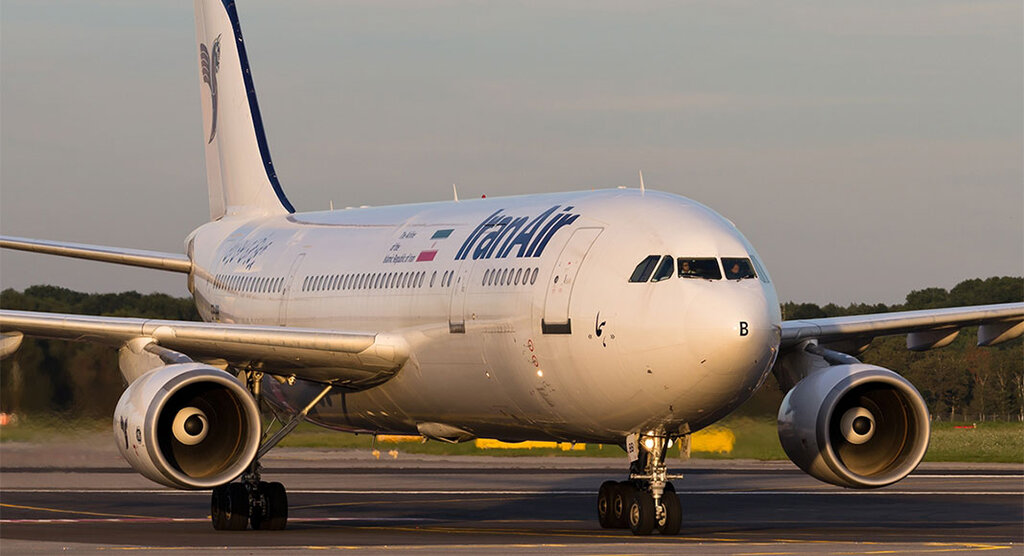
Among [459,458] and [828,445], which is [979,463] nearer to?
[459,458]

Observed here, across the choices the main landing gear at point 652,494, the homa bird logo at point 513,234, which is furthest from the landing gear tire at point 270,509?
the main landing gear at point 652,494

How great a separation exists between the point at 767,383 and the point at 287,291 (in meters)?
10.5

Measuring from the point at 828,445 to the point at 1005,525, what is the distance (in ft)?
14.7

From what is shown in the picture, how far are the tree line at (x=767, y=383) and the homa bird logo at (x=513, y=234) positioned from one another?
10913mm

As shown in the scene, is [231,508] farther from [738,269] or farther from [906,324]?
[906,324]

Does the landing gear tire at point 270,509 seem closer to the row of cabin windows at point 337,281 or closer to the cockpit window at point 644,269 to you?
the row of cabin windows at point 337,281

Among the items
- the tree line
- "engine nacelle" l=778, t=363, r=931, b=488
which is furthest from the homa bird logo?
the tree line

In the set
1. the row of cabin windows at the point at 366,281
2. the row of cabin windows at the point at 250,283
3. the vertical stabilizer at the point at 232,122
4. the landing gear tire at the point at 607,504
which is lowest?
the landing gear tire at the point at 607,504

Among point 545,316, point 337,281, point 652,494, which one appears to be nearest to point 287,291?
→ point 337,281

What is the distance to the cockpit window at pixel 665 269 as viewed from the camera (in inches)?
765

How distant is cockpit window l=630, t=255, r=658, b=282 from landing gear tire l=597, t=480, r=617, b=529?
10.7 feet

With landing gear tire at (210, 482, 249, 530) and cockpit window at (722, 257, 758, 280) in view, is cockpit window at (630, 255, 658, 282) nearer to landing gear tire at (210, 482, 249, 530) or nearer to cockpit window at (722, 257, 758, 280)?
cockpit window at (722, 257, 758, 280)

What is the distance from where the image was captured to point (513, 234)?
22.5 meters

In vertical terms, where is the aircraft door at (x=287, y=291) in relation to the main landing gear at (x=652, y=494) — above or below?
above
